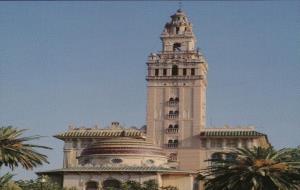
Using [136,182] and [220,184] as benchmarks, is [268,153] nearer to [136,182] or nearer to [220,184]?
[220,184]

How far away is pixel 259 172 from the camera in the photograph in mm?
64125

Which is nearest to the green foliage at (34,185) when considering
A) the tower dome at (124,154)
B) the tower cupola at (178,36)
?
the tower dome at (124,154)

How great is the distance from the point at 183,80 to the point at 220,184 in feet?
210

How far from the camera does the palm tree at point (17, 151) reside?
6800 cm

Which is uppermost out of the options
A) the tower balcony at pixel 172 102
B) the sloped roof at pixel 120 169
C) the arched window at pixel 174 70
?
the arched window at pixel 174 70

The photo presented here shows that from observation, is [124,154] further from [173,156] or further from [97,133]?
[97,133]

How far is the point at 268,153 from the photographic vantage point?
66.3m

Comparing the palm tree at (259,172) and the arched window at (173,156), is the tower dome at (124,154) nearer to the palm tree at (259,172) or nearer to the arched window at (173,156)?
the arched window at (173,156)

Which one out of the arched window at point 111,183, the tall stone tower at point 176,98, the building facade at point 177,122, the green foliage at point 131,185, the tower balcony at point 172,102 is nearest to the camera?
the green foliage at point 131,185

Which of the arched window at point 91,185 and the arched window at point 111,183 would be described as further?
the arched window at point 91,185

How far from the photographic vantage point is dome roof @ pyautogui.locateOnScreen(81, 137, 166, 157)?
371 ft

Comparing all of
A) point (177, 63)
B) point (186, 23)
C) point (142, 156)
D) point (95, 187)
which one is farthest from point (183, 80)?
point (95, 187)

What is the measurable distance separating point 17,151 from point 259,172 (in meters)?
22.4

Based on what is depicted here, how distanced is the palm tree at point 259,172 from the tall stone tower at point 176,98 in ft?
193
